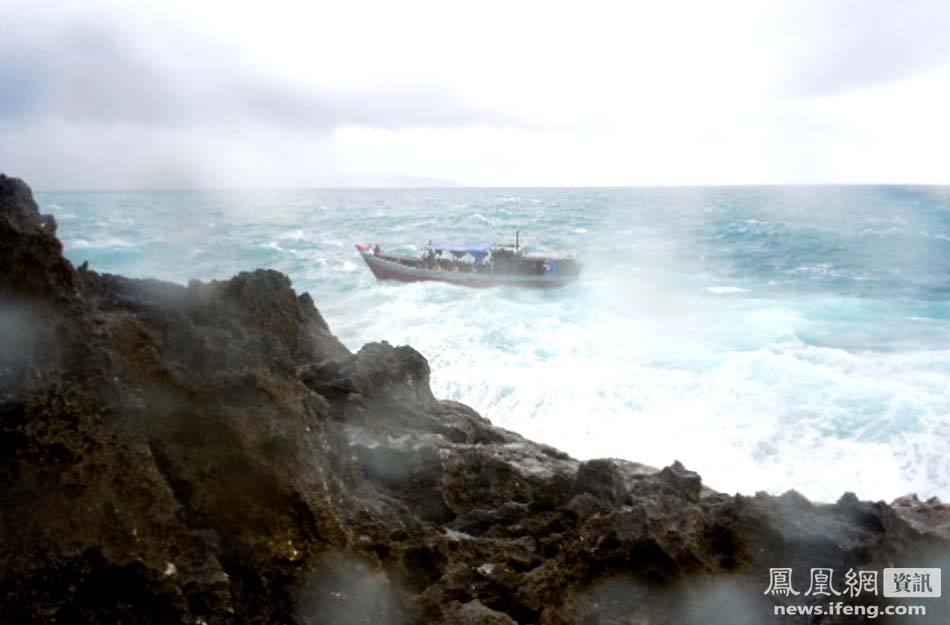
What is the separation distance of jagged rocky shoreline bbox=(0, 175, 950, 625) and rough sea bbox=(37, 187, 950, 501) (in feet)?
23.6

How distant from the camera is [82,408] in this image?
303 centimetres

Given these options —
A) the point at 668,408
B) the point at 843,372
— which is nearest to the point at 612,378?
the point at 668,408

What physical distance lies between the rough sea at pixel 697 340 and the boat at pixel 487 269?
38.5 inches

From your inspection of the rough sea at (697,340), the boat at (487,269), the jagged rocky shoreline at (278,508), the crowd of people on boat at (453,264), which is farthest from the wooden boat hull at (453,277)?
the jagged rocky shoreline at (278,508)

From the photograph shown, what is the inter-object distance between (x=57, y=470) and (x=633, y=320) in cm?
2133

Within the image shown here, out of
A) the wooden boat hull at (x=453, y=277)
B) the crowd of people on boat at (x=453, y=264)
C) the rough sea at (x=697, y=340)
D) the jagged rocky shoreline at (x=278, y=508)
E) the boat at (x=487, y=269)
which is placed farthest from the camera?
the crowd of people on boat at (x=453, y=264)

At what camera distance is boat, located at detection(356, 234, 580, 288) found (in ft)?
103

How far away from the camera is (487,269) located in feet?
105

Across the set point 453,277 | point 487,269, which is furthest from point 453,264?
point 487,269

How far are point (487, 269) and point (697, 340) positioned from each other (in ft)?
43.9

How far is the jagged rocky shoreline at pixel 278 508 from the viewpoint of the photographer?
9.46 feet

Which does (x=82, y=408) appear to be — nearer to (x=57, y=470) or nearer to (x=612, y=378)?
(x=57, y=470)

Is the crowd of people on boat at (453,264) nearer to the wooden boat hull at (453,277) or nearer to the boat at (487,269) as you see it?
the boat at (487,269)

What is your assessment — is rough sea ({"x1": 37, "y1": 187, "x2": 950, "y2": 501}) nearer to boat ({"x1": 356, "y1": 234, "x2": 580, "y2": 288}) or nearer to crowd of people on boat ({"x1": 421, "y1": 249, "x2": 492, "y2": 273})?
boat ({"x1": 356, "y1": 234, "x2": 580, "y2": 288})
